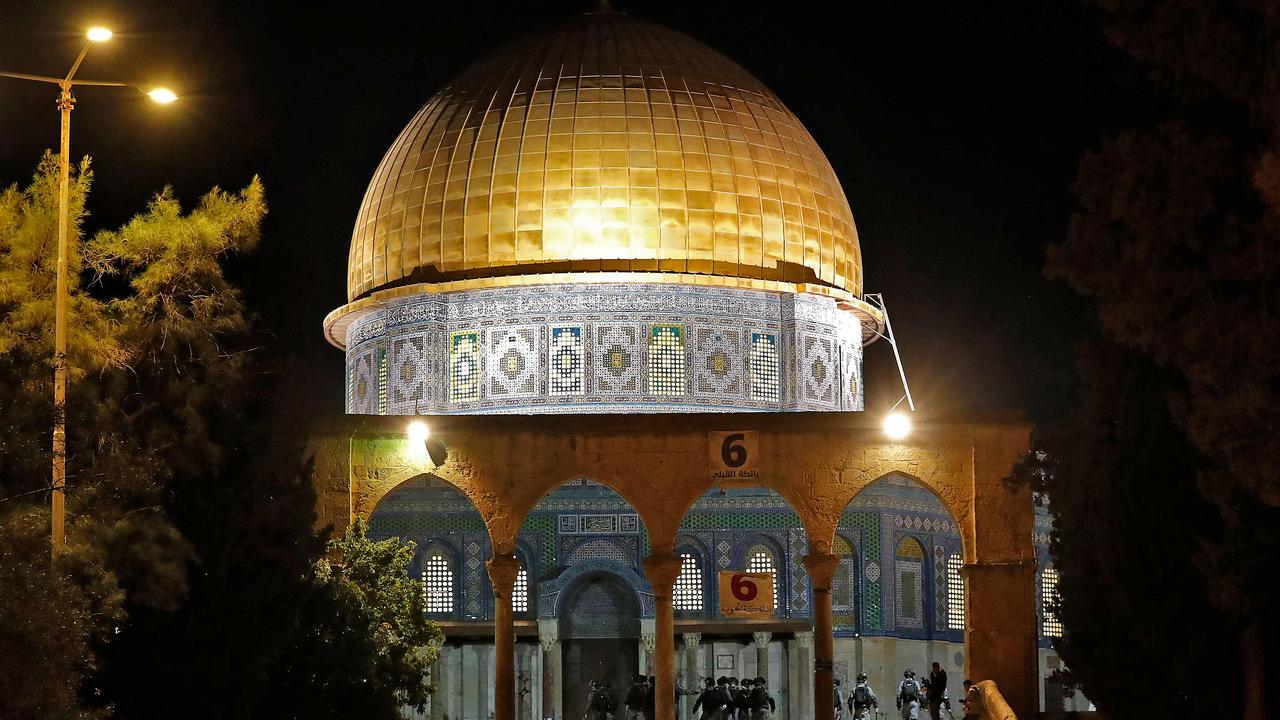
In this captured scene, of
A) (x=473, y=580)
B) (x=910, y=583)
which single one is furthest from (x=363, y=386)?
(x=910, y=583)

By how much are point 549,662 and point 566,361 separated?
4420 mm

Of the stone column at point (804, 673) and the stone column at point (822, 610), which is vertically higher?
the stone column at point (822, 610)

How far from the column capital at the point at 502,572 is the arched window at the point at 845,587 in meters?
7.66

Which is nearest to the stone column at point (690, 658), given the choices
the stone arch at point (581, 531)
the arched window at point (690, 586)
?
the arched window at point (690, 586)

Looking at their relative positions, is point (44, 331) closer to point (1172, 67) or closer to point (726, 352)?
point (1172, 67)

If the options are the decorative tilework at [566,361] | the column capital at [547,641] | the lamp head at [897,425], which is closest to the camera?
the lamp head at [897,425]

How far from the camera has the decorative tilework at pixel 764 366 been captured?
92.9 feet

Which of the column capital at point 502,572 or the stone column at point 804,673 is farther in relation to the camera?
the stone column at point 804,673

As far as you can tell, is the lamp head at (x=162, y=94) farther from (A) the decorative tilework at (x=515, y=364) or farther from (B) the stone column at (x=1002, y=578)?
(A) the decorative tilework at (x=515, y=364)

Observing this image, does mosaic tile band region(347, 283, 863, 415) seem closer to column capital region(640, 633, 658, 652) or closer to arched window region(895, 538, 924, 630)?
arched window region(895, 538, 924, 630)

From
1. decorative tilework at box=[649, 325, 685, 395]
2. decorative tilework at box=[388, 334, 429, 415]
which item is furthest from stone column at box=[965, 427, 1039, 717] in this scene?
decorative tilework at box=[388, 334, 429, 415]

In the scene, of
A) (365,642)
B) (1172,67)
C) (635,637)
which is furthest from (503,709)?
(1172,67)

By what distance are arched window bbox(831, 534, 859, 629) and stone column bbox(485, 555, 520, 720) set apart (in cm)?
769

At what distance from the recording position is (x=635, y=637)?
29047 millimetres
